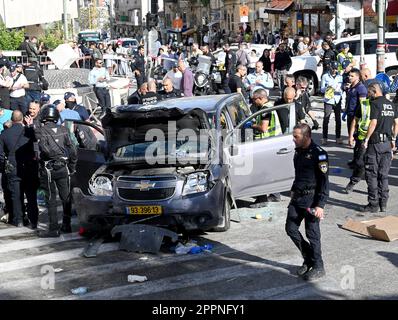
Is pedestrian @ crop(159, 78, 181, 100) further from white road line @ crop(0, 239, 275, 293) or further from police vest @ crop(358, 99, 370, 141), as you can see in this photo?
white road line @ crop(0, 239, 275, 293)

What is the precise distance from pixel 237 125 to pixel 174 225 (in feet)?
7.78

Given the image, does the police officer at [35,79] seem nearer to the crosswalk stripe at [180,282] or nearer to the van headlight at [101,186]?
the van headlight at [101,186]

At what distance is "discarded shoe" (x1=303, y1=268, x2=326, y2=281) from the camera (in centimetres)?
861

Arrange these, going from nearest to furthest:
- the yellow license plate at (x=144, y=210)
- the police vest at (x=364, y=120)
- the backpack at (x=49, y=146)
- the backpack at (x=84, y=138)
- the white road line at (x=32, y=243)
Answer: the yellow license plate at (x=144, y=210)
the white road line at (x=32, y=243)
the backpack at (x=49, y=146)
the police vest at (x=364, y=120)
the backpack at (x=84, y=138)

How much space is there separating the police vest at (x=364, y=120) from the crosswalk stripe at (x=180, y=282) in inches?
135

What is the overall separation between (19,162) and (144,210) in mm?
2444

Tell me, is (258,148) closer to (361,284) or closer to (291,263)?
(291,263)

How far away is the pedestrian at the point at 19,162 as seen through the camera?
11.6 m

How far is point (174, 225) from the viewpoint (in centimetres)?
1033

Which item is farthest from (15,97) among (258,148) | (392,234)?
(392,234)

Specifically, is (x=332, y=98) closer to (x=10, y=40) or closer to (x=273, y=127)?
(x=273, y=127)

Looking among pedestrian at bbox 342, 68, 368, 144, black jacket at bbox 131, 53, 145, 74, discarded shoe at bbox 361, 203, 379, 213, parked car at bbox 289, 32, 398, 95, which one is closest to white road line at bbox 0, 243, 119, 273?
discarded shoe at bbox 361, 203, 379, 213

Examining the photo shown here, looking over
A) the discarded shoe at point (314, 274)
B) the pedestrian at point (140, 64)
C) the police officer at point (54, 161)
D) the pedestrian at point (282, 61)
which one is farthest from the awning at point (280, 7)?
the discarded shoe at point (314, 274)

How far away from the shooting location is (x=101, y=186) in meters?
10.6
